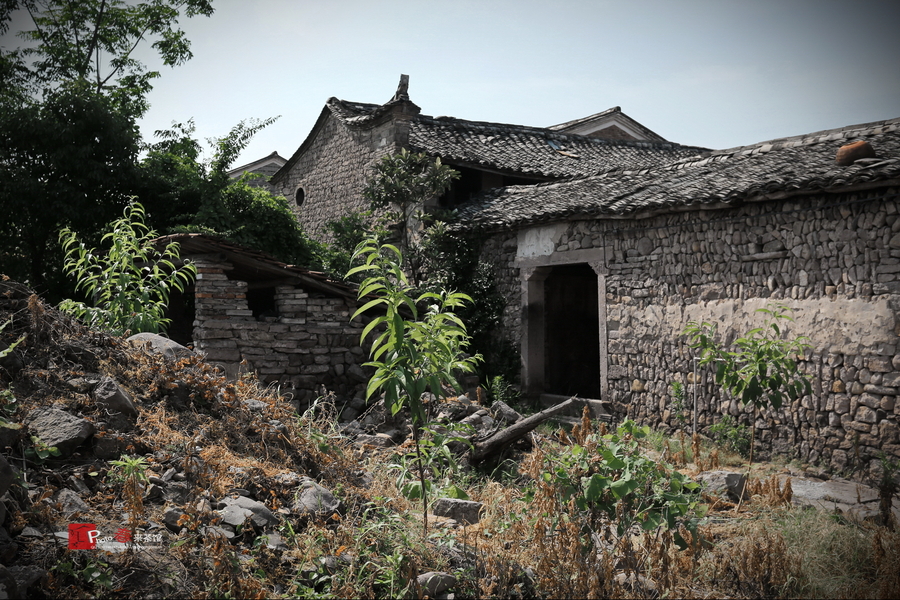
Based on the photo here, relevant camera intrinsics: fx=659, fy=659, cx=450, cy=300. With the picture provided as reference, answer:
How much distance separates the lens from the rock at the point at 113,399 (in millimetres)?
4455

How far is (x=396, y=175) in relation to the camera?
1175 cm

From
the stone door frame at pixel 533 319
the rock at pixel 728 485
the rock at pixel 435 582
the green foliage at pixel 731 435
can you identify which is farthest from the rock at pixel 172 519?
the stone door frame at pixel 533 319

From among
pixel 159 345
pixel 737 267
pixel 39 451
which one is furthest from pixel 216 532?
pixel 737 267

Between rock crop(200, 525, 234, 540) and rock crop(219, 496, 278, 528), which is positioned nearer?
rock crop(200, 525, 234, 540)

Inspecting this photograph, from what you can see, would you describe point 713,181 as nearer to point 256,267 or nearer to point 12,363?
point 256,267

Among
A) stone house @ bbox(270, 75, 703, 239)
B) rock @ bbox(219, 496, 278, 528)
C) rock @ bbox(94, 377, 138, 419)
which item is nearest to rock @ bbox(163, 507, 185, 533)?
rock @ bbox(219, 496, 278, 528)

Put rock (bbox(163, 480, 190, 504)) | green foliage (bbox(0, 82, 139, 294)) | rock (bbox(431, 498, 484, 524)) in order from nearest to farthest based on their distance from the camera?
1. rock (bbox(163, 480, 190, 504))
2. rock (bbox(431, 498, 484, 524))
3. green foliage (bbox(0, 82, 139, 294))

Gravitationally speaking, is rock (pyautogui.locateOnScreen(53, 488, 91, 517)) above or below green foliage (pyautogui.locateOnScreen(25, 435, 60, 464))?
below

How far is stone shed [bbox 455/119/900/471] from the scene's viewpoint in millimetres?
6789

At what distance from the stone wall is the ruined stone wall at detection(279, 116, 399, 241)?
18.1 ft

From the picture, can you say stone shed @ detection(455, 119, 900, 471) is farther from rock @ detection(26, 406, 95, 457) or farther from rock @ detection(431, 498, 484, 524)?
rock @ detection(26, 406, 95, 457)

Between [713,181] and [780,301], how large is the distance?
1.89m

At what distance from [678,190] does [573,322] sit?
4127 millimetres

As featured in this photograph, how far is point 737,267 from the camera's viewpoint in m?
7.99
